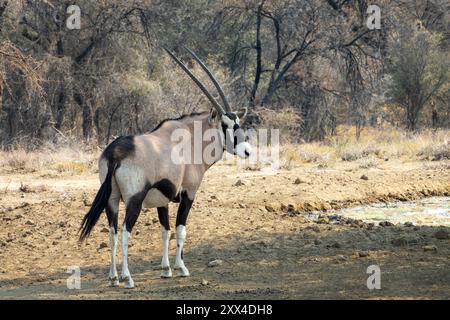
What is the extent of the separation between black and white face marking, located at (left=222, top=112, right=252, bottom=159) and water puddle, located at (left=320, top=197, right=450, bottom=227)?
145 inches

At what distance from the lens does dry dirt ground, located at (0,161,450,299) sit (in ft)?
25.2

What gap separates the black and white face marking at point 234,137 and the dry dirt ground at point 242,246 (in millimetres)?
1160

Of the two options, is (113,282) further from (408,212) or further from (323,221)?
(408,212)

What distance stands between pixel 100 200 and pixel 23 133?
1447 centimetres

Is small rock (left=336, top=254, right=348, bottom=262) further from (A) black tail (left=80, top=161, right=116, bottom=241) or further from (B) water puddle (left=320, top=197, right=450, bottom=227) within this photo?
(B) water puddle (left=320, top=197, right=450, bottom=227)

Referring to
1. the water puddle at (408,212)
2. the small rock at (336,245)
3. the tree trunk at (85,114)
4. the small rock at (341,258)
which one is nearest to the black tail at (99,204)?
the small rock at (341,258)

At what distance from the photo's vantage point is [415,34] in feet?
91.3

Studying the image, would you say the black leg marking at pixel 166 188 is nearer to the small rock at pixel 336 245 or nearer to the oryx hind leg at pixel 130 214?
the oryx hind leg at pixel 130 214

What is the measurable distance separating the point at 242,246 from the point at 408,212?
415 centimetres

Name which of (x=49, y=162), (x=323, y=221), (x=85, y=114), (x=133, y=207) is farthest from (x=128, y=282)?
(x=85, y=114)

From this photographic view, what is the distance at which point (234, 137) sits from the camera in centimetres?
891

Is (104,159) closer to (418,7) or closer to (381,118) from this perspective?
(381,118)

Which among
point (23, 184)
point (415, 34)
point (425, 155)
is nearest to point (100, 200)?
point (23, 184)

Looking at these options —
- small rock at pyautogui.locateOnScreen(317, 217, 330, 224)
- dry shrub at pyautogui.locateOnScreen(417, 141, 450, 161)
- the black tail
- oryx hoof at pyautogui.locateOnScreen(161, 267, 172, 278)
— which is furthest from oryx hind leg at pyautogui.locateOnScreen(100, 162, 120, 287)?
dry shrub at pyautogui.locateOnScreen(417, 141, 450, 161)
